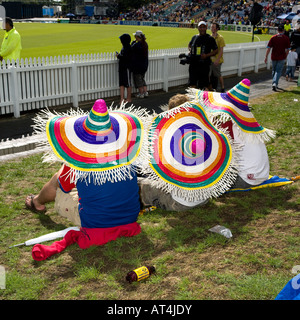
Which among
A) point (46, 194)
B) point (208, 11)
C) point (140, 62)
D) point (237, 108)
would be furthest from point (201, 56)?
point (208, 11)

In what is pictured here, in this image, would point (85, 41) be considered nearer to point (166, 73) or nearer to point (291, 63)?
point (291, 63)

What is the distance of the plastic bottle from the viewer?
331cm

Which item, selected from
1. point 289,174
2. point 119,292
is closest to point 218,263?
point 119,292

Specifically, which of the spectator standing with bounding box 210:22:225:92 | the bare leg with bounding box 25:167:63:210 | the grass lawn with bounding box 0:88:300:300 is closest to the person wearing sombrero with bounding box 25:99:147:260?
the grass lawn with bounding box 0:88:300:300

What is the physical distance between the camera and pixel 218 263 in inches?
142

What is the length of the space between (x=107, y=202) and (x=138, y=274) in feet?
2.43

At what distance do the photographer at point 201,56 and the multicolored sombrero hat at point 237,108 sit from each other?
5.99m

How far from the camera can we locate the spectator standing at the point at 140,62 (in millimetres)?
10625

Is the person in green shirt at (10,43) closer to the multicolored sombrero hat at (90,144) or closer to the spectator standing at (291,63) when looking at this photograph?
the multicolored sombrero hat at (90,144)

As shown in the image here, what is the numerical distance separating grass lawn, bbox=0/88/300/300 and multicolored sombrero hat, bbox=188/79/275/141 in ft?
2.57

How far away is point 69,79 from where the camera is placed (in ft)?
32.3

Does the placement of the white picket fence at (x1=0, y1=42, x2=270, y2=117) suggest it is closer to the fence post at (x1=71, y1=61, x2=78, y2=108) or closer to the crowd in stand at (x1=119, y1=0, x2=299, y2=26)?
the fence post at (x1=71, y1=61, x2=78, y2=108)

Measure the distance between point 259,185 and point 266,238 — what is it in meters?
1.34

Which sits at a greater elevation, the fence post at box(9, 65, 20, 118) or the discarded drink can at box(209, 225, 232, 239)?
the fence post at box(9, 65, 20, 118)
